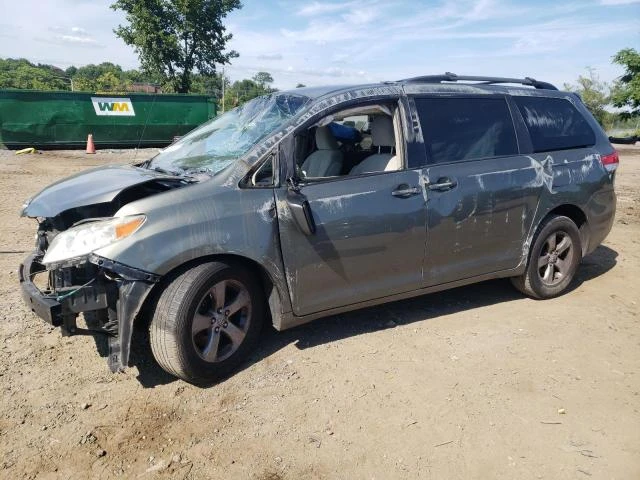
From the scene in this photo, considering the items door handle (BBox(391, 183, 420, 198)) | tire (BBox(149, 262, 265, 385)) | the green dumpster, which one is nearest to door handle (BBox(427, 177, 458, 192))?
door handle (BBox(391, 183, 420, 198))

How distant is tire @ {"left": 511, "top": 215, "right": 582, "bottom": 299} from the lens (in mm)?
4582

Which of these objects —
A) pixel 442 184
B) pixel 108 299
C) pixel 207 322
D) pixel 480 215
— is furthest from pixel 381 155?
pixel 108 299

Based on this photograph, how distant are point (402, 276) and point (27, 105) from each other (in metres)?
16.9

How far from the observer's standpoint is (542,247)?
462 cm

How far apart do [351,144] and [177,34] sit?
30758 millimetres

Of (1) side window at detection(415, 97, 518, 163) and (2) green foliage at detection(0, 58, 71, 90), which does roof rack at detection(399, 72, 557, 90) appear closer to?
(1) side window at detection(415, 97, 518, 163)

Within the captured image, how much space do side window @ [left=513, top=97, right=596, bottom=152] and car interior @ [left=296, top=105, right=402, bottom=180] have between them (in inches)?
52.5

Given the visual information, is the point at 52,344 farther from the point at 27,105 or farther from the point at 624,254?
the point at 27,105

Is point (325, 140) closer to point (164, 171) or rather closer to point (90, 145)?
point (164, 171)

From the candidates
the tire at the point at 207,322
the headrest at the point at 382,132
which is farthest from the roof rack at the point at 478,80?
the tire at the point at 207,322

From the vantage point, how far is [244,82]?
2110 inches

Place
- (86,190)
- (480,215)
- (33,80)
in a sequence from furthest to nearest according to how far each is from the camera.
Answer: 1. (33,80)
2. (480,215)
3. (86,190)

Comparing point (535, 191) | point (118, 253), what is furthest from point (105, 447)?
point (535, 191)

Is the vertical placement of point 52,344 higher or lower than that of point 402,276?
lower
